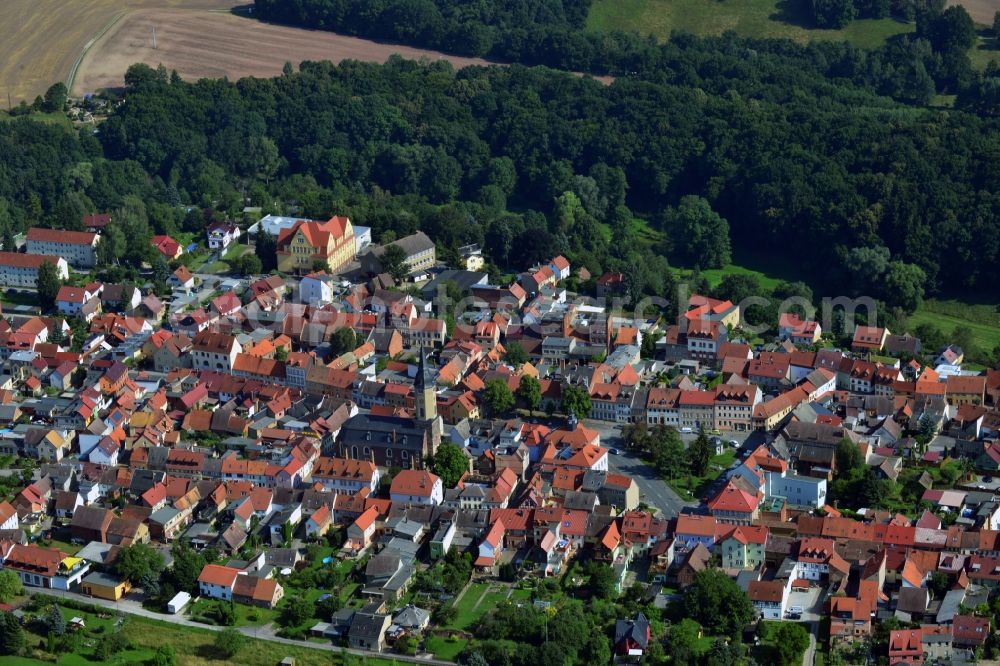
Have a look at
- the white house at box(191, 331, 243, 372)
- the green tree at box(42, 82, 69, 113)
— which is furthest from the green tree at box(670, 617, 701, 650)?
the green tree at box(42, 82, 69, 113)

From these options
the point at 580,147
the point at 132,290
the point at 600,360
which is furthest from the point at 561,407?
the point at 580,147

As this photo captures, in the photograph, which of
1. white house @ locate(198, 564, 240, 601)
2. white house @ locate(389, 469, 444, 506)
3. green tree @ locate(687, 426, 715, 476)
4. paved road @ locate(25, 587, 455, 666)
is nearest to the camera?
paved road @ locate(25, 587, 455, 666)

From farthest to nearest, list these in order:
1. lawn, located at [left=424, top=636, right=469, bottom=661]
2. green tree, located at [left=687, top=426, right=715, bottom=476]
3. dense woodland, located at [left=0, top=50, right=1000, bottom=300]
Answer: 1. dense woodland, located at [left=0, top=50, right=1000, bottom=300]
2. green tree, located at [left=687, top=426, right=715, bottom=476]
3. lawn, located at [left=424, top=636, right=469, bottom=661]

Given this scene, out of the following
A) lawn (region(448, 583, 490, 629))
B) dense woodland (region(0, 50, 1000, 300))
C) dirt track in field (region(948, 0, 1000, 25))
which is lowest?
lawn (region(448, 583, 490, 629))

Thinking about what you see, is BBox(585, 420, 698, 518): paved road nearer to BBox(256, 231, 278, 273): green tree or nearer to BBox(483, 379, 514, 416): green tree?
BBox(483, 379, 514, 416): green tree

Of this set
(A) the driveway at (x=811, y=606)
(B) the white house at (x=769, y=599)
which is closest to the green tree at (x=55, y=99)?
(B) the white house at (x=769, y=599)

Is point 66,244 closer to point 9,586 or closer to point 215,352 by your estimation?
point 215,352

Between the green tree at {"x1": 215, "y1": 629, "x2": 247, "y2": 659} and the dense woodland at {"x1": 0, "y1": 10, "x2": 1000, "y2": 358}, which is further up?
the dense woodland at {"x1": 0, "y1": 10, "x2": 1000, "y2": 358}
